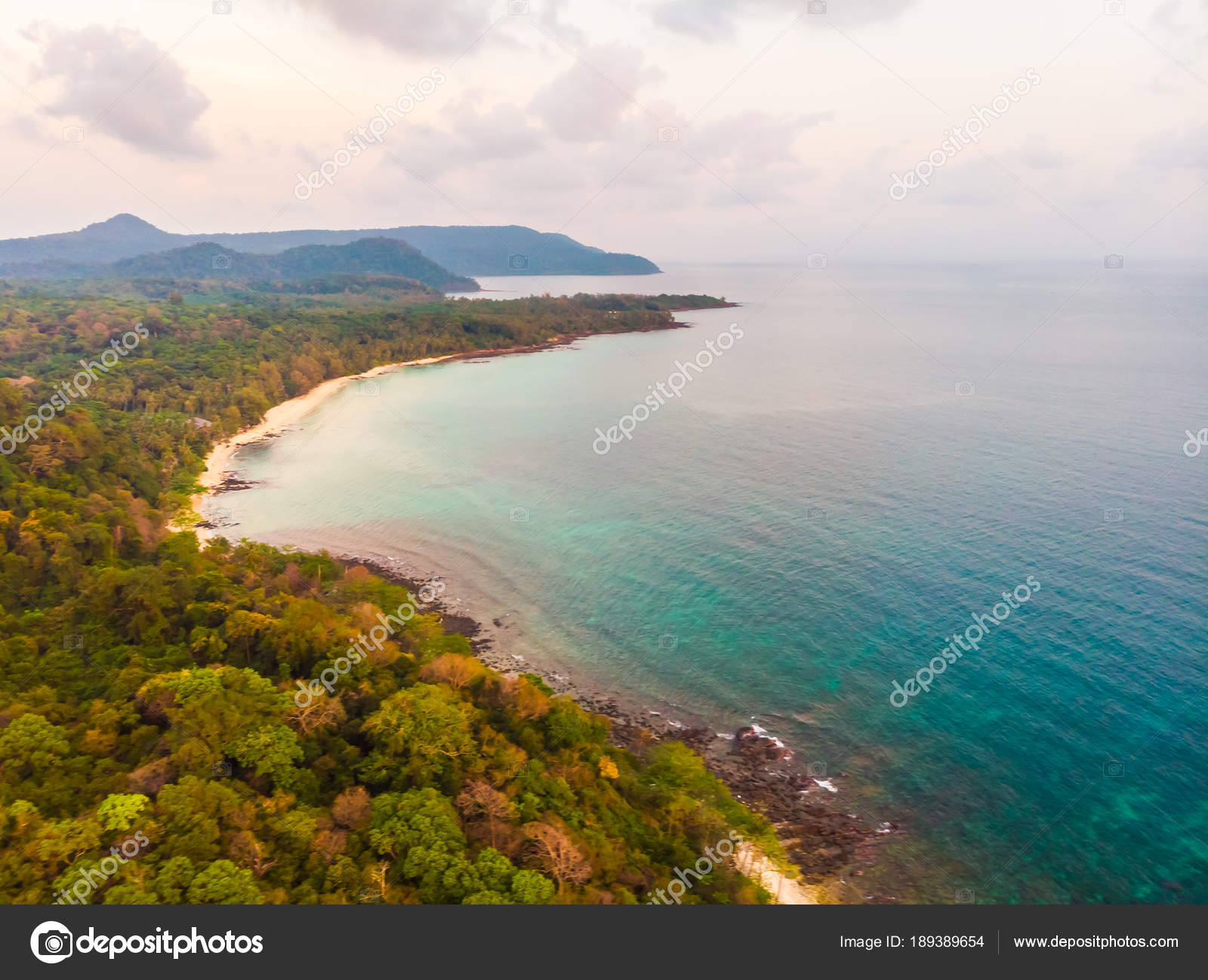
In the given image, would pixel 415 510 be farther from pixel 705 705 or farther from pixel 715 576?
pixel 705 705

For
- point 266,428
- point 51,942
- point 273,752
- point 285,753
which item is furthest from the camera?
point 266,428

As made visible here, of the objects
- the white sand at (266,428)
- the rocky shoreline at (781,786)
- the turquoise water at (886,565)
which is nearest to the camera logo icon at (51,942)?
the rocky shoreline at (781,786)

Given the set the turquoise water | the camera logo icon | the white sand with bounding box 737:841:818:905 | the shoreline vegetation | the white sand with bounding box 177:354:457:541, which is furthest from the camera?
the white sand with bounding box 177:354:457:541

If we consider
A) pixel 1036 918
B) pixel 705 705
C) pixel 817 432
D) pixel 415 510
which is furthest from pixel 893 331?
pixel 1036 918

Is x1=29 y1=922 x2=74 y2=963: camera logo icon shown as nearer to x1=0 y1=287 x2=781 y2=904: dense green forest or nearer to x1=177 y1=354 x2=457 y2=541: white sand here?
x1=0 y1=287 x2=781 y2=904: dense green forest

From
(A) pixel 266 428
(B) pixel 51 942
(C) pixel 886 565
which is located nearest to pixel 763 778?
(C) pixel 886 565

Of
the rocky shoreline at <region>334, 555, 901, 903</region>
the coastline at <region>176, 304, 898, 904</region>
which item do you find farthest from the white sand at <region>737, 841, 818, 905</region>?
the rocky shoreline at <region>334, 555, 901, 903</region>

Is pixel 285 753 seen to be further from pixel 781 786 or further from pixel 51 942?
pixel 781 786
